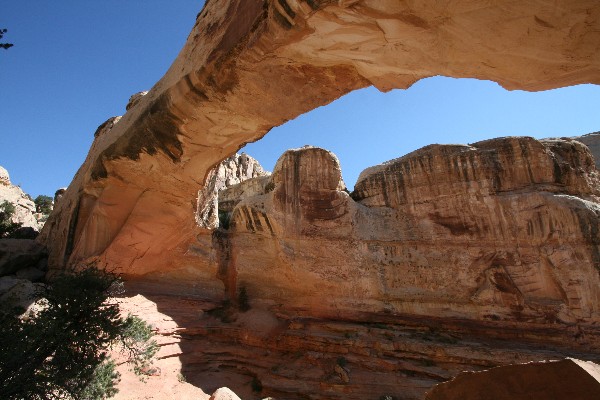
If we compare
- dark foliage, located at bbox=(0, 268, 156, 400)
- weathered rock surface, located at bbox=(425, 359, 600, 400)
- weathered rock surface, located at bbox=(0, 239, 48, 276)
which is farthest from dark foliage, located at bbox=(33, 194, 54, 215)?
weathered rock surface, located at bbox=(425, 359, 600, 400)

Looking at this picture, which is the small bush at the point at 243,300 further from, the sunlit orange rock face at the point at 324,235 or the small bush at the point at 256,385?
the small bush at the point at 256,385

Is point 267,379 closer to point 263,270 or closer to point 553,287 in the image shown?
point 263,270

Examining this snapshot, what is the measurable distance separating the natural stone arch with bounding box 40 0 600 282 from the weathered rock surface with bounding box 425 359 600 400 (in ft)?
9.12

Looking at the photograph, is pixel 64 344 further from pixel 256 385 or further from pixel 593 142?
pixel 593 142

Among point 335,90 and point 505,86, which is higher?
point 335,90

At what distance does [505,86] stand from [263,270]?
1615 cm

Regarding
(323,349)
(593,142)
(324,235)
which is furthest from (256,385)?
(593,142)

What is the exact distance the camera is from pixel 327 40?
4320 mm

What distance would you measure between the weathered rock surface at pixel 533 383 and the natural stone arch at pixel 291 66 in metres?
2.78

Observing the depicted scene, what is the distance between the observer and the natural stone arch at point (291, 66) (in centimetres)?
321

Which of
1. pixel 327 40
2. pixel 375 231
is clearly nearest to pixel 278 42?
pixel 327 40

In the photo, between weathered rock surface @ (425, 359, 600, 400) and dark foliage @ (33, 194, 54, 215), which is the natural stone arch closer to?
weathered rock surface @ (425, 359, 600, 400)

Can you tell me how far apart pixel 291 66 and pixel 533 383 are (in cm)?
468

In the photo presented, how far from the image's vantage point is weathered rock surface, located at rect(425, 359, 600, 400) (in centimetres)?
278
